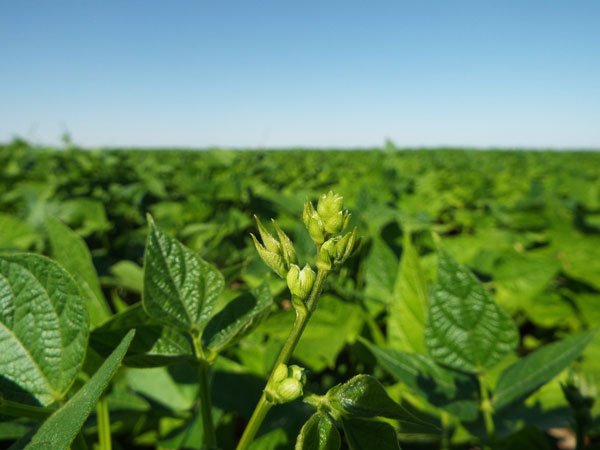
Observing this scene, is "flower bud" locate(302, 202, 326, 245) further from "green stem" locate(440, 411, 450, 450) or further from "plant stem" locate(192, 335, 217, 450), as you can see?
"green stem" locate(440, 411, 450, 450)

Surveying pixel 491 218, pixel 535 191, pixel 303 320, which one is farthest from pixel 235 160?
pixel 303 320

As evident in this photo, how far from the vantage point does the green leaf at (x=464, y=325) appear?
32.5 inches

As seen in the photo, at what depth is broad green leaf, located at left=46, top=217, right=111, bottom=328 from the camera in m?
0.87

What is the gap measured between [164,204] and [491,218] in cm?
209

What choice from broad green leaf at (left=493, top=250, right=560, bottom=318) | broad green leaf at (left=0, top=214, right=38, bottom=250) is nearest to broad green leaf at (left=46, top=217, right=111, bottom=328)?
broad green leaf at (left=0, top=214, right=38, bottom=250)

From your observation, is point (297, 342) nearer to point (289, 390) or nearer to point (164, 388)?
point (289, 390)

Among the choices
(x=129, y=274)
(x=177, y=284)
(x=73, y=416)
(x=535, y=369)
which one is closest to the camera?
(x=73, y=416)

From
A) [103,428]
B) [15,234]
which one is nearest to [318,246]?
[103,428]

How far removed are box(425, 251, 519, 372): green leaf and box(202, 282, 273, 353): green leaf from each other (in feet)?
1.10

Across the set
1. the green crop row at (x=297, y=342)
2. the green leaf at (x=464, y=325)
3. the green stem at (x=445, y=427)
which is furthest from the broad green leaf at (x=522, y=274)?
the green leaf at (x=464, y=325)

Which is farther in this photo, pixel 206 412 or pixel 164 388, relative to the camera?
pixel 164 388

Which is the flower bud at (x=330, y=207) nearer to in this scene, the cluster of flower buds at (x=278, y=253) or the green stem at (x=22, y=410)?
the cluster of flower buds at (x=278, y=253)

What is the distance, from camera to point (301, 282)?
1.49 feet

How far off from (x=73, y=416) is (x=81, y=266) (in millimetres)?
529
